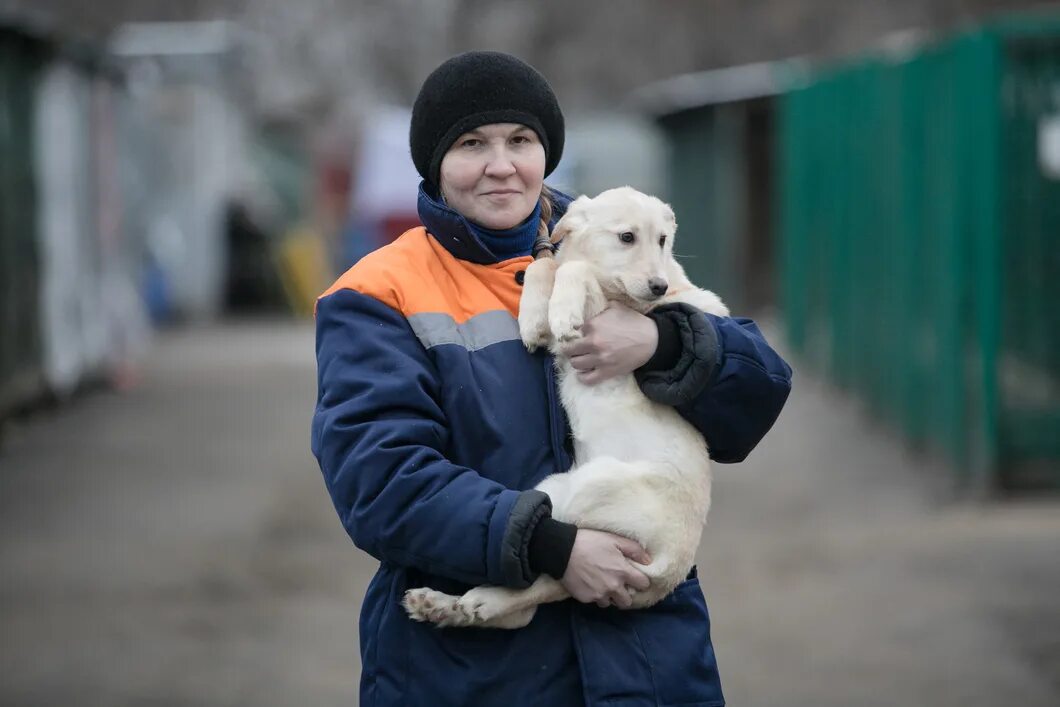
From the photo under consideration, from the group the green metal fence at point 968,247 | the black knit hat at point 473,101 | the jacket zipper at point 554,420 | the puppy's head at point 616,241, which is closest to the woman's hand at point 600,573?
the jacket zipper at point 554,420

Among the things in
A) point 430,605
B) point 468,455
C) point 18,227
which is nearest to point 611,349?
point 468,455

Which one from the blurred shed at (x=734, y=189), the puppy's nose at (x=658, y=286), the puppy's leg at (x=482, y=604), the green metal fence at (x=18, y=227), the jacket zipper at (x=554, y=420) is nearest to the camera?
the puppy's leg at (x=482, y=604)

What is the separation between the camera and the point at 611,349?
8.72 ft

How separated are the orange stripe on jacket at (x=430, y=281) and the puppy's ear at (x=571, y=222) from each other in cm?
23

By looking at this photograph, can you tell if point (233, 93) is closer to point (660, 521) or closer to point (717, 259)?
point (717, 259)

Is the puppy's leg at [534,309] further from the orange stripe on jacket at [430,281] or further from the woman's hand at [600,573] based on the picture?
the woman's hand at [600,573]

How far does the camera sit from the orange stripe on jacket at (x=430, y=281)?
2.52 metres

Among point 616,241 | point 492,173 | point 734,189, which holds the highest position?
point 734,189

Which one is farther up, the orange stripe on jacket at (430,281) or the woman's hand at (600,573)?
the orange stripe on jacket at (430,281)

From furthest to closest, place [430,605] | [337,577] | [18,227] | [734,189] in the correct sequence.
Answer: [734,189] < [18,227] < [337,577] < [430,605]

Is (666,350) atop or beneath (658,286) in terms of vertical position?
beneath

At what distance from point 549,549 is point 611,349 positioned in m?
0.43

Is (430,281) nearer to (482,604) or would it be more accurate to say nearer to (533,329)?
(533,329)

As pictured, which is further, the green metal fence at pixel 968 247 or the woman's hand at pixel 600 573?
the green metal fence at pixel 968 247
